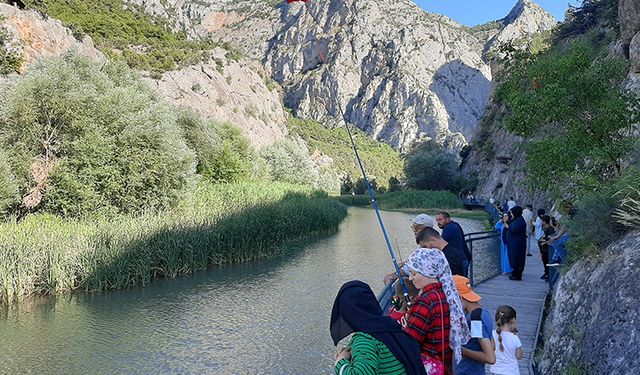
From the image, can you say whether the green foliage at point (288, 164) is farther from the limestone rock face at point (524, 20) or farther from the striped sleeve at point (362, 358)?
the limestone rock face at point (524, 20)

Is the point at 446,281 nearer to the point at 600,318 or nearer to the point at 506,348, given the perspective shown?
the point at 506,348

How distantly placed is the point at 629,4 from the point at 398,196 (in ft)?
143

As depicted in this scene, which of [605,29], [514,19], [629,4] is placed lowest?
[629,4]

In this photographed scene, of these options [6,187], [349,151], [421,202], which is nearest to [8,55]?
[6,187]

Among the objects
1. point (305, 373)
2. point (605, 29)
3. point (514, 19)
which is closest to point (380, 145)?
point (514, 19)

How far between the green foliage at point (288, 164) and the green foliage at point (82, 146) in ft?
108

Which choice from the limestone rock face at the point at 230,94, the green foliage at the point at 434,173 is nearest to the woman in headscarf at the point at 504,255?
the limestone rock face at the point at 230,94

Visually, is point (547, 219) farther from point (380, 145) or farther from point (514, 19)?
point (514, 19)

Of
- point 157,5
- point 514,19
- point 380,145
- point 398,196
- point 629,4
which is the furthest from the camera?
point 514,19

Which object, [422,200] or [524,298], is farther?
[422,200]

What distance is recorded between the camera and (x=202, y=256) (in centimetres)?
1714

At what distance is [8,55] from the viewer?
28.9m

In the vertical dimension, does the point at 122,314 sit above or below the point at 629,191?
below

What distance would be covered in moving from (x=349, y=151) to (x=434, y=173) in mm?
48013
